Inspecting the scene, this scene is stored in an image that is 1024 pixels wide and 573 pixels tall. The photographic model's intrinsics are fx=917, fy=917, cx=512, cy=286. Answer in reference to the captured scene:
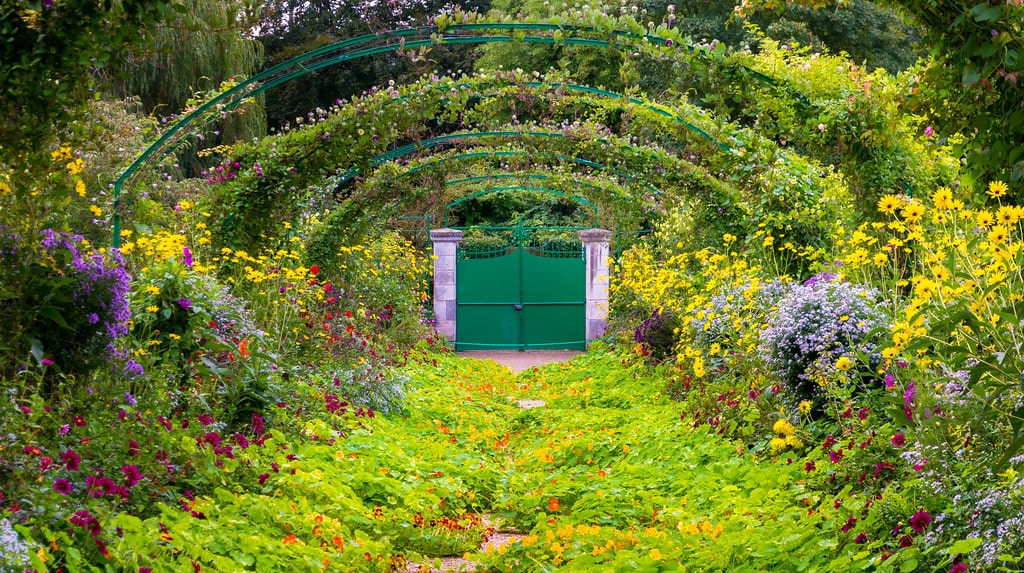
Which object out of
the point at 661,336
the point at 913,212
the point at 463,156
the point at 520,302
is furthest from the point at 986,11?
the point at 520,302

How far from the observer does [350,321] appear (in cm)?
844

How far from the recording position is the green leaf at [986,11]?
11.5 feet

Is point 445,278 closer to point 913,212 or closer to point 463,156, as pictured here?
point 463,156

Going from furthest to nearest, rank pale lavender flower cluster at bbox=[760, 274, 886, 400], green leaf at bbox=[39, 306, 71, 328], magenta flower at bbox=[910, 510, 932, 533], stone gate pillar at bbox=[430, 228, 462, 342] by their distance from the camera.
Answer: stone gate pillar at bbox=[430, 228, 462, 342] < pale lavender flower cluster at bbox=[760, 274, 886, 400] < green leaf at bbox=[39, 306, 71, 328] < magenta flower at bbox=[910, 510, 932, 533]

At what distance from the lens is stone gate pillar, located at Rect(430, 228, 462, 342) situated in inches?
572

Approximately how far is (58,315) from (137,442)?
0.61 m

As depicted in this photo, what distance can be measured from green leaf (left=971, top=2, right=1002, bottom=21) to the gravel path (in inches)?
378

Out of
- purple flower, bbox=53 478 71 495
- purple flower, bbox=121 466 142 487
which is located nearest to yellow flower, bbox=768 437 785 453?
purple flower, bbox=121 466 142 487

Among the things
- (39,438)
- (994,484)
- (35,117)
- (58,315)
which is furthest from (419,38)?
(994,484)

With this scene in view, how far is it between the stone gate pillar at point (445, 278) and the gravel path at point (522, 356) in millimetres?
546

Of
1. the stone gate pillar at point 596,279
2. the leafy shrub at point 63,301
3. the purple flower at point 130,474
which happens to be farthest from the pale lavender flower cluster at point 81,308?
the stone gate pillar at point 596,279

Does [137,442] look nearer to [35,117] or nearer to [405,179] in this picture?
[35,117]

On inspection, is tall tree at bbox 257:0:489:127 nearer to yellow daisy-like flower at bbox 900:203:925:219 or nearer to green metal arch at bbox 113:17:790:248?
green metal arch at bbox 113:17:790:248

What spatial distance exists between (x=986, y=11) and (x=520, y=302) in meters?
11.8
